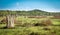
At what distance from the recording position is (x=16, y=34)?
13820mm

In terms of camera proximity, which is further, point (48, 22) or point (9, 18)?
point (48, 22)

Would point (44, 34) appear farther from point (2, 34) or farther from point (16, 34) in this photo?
point (2, 34)

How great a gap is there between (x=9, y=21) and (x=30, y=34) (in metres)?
5.56

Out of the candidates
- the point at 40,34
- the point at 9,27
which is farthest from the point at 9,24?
the point at 40,34

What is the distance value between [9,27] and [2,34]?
4224 millimetres

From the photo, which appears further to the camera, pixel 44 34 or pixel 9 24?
pixel 9 24

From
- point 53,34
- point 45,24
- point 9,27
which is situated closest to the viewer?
point 53,34

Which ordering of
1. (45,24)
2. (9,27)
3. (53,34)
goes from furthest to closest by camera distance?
(45,24) < (9,27) < (53,34)

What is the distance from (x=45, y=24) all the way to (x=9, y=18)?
4.55 m

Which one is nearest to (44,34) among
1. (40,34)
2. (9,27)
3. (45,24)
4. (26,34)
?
(40,34)

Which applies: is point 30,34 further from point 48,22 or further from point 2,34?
point 48,22

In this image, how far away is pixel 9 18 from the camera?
62.3 feet

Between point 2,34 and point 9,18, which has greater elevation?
point 9,18

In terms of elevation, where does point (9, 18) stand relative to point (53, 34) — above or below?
above
